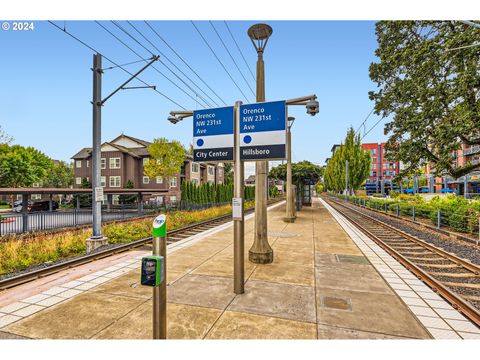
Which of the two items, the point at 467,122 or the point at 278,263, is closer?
the point at 278,263

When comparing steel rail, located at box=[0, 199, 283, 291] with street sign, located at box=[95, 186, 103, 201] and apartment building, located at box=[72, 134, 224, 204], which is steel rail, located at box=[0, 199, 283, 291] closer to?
street sign, located at box=[95, 186, 103, 201]

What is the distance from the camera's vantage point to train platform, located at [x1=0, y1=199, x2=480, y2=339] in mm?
3607

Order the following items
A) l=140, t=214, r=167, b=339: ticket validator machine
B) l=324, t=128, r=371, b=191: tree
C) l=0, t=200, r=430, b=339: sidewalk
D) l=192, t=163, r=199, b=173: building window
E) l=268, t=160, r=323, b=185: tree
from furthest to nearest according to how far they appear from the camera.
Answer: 1. l=192, t=163, r=199, b=173: building window
2. l=324, t=128, r=371, b=191: tree
3. l=268, t=160, r=323, b=185: tree
4. l=0, t=200, r=430, b=339: sidewalk
5. l=140, t=214, r=167, b=339: ticket validator machine

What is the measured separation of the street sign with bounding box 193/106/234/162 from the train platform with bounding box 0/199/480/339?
2936 mm

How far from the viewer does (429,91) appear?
15250mm

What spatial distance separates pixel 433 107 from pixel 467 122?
116 inches

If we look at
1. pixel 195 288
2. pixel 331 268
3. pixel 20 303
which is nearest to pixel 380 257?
pixel 331 268

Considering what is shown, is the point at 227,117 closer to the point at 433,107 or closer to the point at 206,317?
the point at 206,317

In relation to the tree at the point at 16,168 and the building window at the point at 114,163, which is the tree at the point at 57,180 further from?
the building window at the point at 114,163

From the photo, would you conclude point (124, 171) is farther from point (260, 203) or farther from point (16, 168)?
point (260, 203)

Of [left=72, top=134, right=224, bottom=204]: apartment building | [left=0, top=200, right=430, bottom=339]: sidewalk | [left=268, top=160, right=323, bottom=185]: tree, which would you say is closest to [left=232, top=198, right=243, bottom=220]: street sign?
[left=0, top=200, right=430, bottom=339]: sidewalk

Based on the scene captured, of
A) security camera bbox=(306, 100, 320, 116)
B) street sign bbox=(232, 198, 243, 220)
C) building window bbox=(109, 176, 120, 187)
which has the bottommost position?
street sign bbox=(232, 198, 243, 220)

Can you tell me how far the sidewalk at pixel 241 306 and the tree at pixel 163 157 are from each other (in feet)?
91.8

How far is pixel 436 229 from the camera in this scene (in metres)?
12.5
